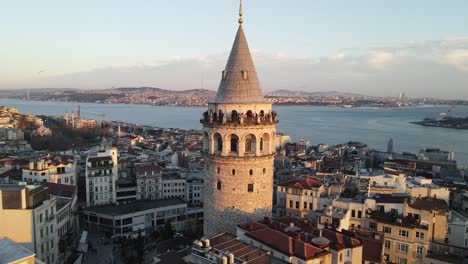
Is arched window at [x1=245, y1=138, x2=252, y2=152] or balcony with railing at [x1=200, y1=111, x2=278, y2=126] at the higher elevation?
balcony with railing at [x1=200, y1=111, x2=278, y2=126]

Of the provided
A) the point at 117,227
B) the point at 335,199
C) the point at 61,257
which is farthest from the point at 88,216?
the point at 335,199

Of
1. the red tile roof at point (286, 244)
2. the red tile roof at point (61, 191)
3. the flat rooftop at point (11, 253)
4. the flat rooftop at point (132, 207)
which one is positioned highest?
the flat rooftop at point (11, 253)

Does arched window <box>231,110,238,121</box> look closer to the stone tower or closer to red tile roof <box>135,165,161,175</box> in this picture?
the stone tower

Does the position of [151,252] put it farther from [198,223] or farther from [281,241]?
[281,241]

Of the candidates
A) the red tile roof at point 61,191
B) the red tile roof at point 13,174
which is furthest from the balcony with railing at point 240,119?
the red tile roof at point 13,174

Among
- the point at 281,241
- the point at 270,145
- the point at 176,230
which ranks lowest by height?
the point at 176,230

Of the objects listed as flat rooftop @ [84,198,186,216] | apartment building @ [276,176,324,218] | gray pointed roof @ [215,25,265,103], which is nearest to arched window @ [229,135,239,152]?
gray pointed roof @ [215,25,265,103]

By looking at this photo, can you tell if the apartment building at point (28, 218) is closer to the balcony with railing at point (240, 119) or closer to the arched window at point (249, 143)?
the balcony with railing at point (240, 119)

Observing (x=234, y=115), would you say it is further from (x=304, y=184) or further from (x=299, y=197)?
(x=304, y=184)
